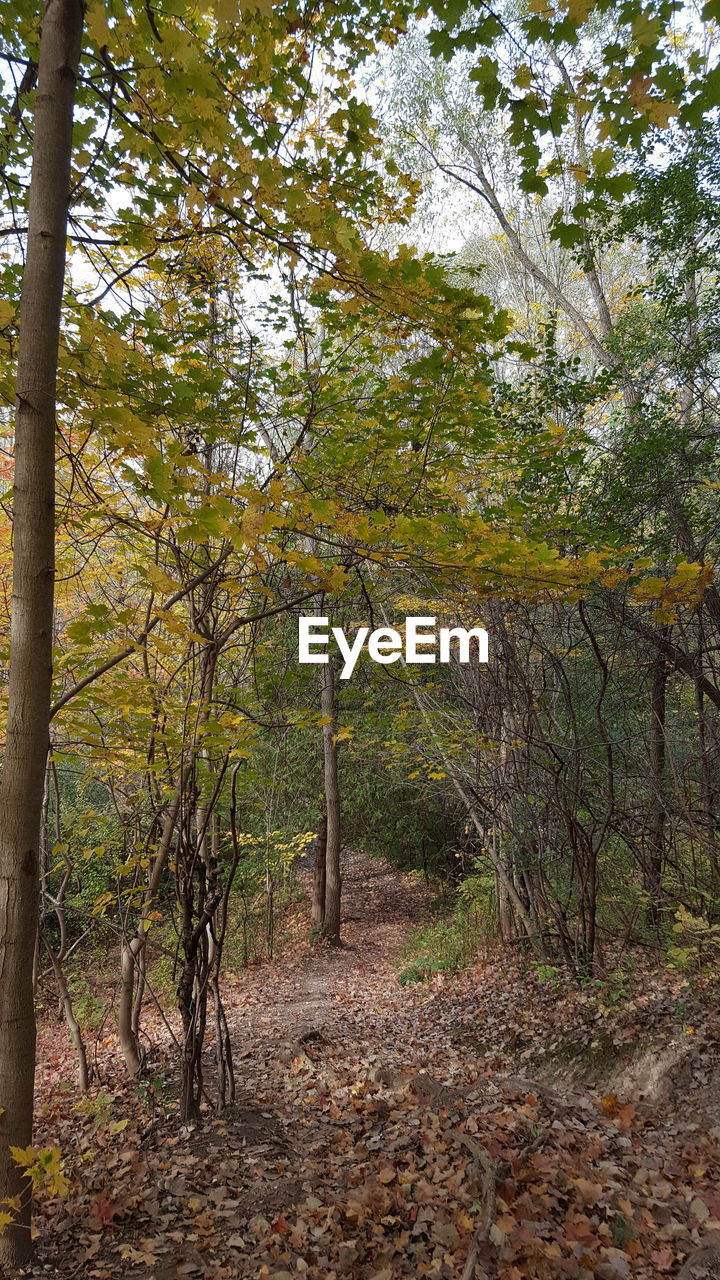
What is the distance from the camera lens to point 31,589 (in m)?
2.41

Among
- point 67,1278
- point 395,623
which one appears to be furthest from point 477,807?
point 67,1278

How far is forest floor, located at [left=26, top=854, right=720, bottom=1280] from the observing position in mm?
2855

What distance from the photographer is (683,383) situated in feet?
22.2

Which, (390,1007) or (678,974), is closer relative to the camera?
(678,974)

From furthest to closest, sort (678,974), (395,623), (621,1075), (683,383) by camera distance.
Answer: (395,623)
(683,383)
(678,974)
(621,1075)

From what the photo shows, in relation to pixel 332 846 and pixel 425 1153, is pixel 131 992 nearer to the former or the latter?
pixel 425 1153

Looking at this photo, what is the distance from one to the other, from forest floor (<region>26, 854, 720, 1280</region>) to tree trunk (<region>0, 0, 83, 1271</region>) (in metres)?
0.89

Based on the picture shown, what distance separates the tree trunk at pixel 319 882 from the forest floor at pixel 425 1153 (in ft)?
17.1

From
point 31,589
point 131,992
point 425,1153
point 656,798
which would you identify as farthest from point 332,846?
point 31,589

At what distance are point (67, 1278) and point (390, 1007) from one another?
19.1 ft

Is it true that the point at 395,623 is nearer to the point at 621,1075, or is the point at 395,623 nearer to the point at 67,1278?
the point at 621,1075

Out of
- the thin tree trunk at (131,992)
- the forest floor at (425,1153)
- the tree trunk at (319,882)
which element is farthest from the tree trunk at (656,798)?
the tree trunk at (319,882)

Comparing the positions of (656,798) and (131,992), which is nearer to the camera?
(131,992)

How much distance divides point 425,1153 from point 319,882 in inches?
348
